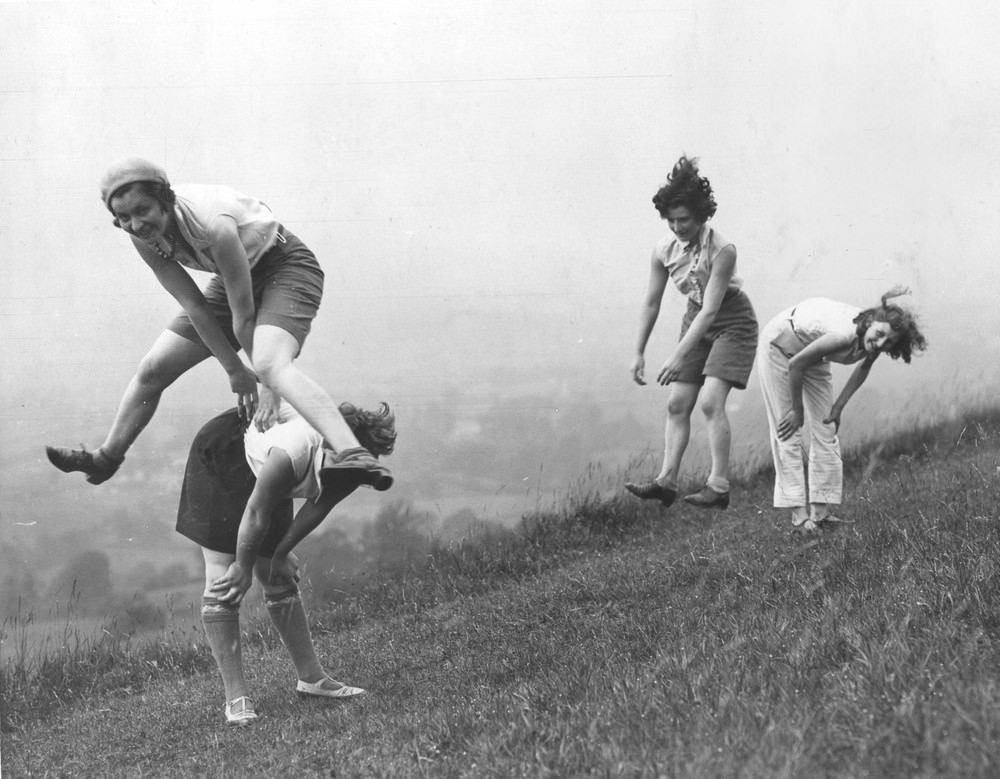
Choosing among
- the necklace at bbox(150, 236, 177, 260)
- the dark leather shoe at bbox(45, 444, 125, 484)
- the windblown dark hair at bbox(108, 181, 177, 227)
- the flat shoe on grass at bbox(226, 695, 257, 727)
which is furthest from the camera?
the dark leather shoe at bbox(45, 444, 125, 484)

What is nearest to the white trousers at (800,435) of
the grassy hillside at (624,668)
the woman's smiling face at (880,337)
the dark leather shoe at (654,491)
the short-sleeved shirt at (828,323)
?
the short-sleeved shirt at (828,323)

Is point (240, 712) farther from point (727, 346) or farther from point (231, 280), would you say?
point (727, 346)

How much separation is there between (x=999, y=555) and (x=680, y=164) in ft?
12.1

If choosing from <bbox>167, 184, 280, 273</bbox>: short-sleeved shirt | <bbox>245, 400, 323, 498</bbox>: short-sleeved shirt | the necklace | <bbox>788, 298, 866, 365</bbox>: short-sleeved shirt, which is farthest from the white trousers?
the necklace

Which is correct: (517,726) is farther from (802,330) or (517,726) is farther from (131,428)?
(802,330)

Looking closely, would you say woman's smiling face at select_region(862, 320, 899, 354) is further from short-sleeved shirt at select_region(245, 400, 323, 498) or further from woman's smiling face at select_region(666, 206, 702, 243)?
short-sleeved shirt at select_region(245, 400, 323, 498)

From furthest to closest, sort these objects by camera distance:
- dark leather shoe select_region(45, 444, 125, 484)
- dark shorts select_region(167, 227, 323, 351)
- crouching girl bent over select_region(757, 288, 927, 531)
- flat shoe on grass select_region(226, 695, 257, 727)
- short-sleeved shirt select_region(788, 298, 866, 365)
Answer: short-sleeved shirt select_region(788, 298, 866, 365) < crouching girl bent over select_region(757, 288, 927, 531) < dark leather shoe select_region(45, 444, 125, 484) < dark shorts select_region(167, 227, 323, 351) < flat shoe on grass select_region(226, 695, 257, 727)

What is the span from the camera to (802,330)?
709 cm

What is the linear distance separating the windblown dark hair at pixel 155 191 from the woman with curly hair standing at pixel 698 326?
121 inches

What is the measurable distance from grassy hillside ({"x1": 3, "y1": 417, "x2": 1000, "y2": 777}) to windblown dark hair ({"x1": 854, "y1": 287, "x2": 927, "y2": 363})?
0.91 metres

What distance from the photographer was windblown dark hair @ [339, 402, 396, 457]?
541 cm

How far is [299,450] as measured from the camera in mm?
5156

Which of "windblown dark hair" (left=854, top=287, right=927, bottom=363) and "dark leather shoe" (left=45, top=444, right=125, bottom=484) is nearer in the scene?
"dark leather shoe" (left=45, top=444, right=125, bottom=484)

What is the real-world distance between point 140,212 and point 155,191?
0.40ft
